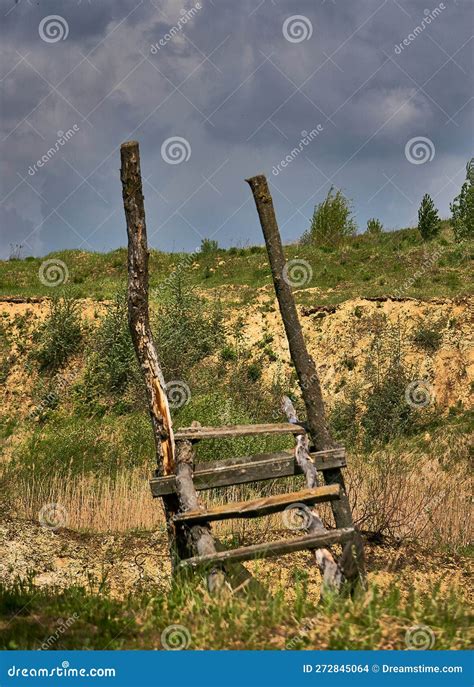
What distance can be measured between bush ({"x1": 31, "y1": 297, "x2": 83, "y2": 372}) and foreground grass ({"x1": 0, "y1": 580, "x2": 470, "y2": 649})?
20.7 metres

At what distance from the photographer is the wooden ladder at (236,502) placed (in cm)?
659

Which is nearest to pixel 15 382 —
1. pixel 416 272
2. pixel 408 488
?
pixel 416 272

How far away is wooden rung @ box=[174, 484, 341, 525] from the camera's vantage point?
7.03 metres

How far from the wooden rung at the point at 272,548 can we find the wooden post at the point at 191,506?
0.37ft

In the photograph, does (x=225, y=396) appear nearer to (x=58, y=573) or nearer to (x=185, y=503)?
(x=58, y=573)

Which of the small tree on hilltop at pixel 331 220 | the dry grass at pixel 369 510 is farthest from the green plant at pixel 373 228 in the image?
the dry grass at pixel 369 510

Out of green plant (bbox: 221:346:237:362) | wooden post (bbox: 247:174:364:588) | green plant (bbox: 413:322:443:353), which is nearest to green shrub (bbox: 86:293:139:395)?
green plant (bbox: 221:346:237:362)

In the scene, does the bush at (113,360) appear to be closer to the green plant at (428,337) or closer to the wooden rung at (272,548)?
the green plant at (428,337)

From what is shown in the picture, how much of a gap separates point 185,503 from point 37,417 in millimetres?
17268

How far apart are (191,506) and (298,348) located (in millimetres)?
2583

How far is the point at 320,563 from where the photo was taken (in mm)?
6887

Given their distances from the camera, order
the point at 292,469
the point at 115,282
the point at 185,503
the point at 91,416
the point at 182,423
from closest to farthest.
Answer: the point at 185,503
the point at 292,469
the point at 182,423
the point at 91,416
the point at 115,282

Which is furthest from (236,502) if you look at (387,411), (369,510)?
(387,411)

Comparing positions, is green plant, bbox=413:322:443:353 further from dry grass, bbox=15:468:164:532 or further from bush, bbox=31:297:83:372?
dry grass, bbox=15:468:164:532
